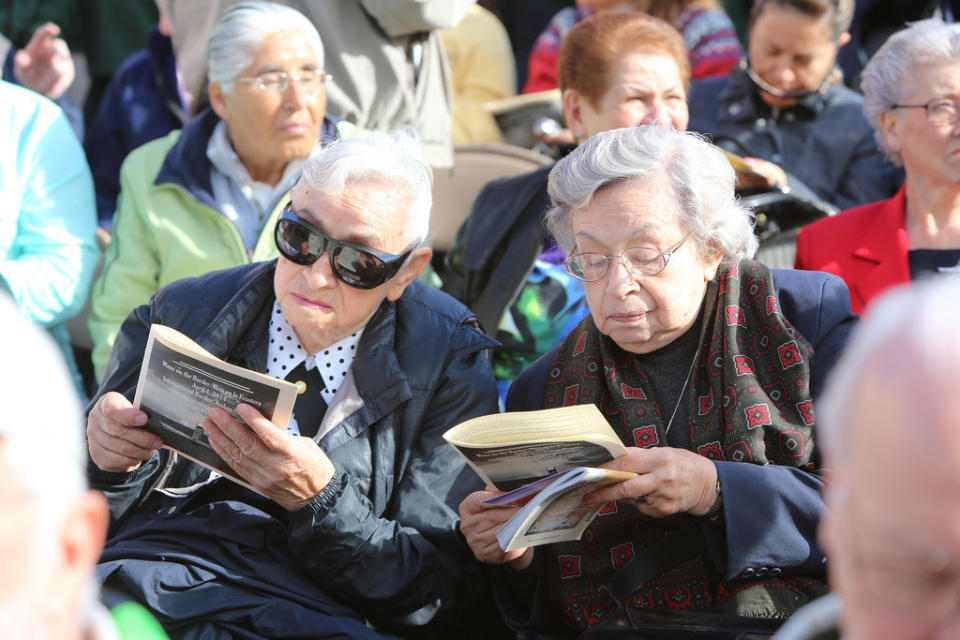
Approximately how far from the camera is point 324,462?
273cm

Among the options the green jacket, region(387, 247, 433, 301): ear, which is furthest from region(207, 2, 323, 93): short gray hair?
region(387, 247, 433, 301): ear

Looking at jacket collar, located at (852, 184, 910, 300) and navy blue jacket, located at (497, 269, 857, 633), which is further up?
jacket collar, located at (852, 184, 910, 300)

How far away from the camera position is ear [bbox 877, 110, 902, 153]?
3.91 meters

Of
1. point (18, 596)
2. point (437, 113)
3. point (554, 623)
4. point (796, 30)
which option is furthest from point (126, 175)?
point (18, 596)

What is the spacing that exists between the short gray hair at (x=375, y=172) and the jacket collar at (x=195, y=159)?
110 cm

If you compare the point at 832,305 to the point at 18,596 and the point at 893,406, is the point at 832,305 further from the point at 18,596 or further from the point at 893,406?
the point at 18,596

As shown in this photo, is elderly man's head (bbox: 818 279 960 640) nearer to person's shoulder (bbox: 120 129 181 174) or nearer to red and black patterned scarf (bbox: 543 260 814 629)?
red and black patterned scarf (bbox: 543 260 814 629)

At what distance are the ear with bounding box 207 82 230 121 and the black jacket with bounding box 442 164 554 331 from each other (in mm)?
1035

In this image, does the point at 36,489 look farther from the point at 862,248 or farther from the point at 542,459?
the point at 862,248

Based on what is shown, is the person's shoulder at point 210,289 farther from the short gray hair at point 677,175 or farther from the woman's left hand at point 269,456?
the short gray hair at point 677,175

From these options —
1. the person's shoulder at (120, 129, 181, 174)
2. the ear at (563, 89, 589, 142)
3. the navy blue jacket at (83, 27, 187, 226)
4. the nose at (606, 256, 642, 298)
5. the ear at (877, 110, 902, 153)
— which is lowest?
the navy blue jacket at (83, 27, 187, 226)

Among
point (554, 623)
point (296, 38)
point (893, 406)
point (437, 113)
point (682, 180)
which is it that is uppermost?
point (893, 406)

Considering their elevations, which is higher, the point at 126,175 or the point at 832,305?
the point at 832,305

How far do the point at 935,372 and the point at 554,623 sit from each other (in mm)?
1871
